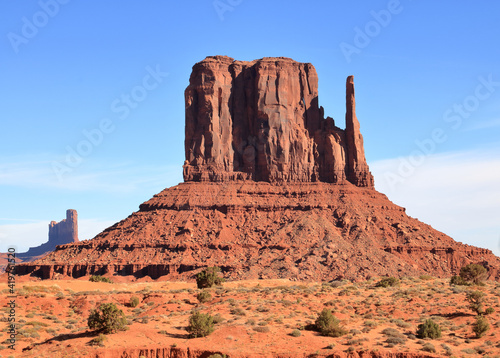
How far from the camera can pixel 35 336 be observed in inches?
1789

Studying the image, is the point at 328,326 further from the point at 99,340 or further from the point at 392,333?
the point at 99,340

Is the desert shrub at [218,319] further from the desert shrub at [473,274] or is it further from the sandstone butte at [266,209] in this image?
the sandstone butte at [266,209]

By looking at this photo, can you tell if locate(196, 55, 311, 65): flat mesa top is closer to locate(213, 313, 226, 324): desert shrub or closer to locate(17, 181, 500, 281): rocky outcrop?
locate(17, 181, 500, 281): rocky outcrop

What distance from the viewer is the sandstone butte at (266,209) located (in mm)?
103812

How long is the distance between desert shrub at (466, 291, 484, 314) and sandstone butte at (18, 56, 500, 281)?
46.2m

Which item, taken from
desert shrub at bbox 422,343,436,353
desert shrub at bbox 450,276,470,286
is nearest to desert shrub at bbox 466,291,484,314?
desert shrub at bbox 422,343,436,353

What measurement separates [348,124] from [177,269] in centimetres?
4301

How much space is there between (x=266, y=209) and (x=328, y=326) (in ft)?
246

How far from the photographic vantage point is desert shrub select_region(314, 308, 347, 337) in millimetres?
43062

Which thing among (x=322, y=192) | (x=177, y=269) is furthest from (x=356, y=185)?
(x=177, y=269)

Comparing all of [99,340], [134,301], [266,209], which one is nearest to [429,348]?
[99,340]

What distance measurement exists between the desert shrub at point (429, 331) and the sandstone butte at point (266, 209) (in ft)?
171

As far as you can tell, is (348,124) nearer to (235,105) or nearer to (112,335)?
(235,105)

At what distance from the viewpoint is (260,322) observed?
45531mm
